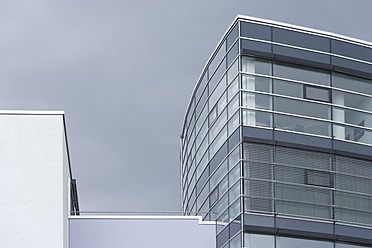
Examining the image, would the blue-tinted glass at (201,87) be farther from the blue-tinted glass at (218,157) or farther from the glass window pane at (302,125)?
the glass window pane at (302,125)

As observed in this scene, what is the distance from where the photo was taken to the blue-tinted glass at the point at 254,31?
129 ft

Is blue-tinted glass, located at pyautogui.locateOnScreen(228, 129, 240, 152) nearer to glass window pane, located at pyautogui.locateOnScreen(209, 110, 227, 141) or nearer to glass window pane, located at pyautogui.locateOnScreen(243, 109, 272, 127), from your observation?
glass window pane, located at pyautogui.locateOnScreen(243, 109, 272, 127)

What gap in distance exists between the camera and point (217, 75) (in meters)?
43.0

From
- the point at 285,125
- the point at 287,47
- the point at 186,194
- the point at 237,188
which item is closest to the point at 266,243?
the point at 237,188

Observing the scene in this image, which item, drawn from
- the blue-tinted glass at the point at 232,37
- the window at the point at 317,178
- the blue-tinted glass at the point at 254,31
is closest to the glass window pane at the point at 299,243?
the window at the point at 317,178

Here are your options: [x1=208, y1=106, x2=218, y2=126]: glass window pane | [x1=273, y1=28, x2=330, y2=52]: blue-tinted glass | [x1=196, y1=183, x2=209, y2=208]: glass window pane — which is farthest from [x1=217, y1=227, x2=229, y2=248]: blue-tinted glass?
[x1=273, y1=28, x2=330, y2=52]: blue-tinted glass

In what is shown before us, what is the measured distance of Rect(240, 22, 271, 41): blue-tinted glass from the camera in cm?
3922

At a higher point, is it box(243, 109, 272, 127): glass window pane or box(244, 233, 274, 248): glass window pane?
box(243, 109, 272, 127): glass window pane

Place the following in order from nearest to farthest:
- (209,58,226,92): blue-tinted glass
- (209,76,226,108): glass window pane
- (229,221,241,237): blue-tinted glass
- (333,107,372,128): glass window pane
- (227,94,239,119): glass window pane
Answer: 1. (229,221,241,237): blue-tinted glass
2. (227,94,239,119): glass window pane
3. (333,107,372,128): glass window pane
4. (209,76,226,108): glass window pane
5. (209,58,226,92): blue-tinted glass

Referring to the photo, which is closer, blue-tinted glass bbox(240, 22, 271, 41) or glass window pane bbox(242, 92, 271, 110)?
glass window pane bbox(242, 92, 271, 110)

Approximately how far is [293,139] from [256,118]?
1.69 m

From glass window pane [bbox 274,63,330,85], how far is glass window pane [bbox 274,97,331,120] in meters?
1.00

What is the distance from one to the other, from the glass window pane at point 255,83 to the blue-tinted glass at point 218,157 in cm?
292

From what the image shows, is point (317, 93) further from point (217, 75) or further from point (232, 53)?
point (217, 75)
